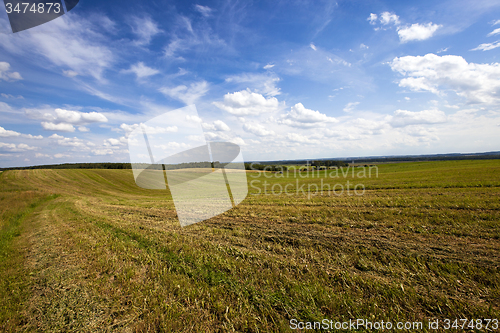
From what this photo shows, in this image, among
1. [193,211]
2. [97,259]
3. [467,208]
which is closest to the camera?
[97,259]

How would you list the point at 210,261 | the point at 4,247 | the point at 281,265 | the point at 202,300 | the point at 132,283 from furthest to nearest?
1. the point at 4,247
2. the point at 210,261
3. the point at 281,265
4. the point at 132,283
5. the point at 202,300

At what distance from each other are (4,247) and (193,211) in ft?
24.2

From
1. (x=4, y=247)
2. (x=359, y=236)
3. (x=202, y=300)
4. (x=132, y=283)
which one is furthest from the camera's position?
(x=4, y=247)

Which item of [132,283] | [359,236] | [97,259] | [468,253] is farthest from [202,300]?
[468,253]

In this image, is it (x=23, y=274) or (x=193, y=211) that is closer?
(x=23, y=274)

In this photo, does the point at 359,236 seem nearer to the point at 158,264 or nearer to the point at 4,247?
the point at 158,264

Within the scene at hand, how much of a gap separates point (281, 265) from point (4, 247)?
1033cm

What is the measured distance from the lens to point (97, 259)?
5.57 metres

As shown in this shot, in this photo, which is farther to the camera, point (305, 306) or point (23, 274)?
point (23, 274)

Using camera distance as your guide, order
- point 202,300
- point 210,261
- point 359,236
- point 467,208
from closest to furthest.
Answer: point 202,300
point 210,261
point 359,236
point 467,208

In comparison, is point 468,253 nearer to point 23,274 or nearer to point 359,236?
point 359,236

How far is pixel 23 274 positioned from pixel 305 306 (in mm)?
6925

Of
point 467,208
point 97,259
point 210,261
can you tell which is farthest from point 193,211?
point 467,208

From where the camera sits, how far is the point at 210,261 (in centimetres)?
510
